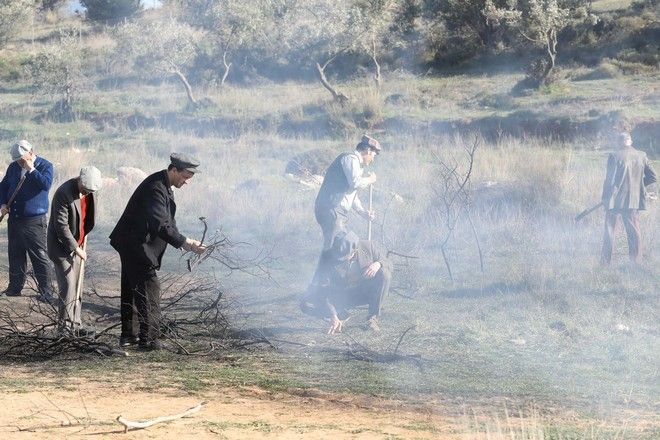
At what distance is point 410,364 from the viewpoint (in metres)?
8.08

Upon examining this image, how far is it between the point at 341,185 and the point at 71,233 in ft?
7.75

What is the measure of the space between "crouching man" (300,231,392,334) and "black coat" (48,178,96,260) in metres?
2.12

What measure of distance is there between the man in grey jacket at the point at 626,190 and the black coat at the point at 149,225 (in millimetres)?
5254

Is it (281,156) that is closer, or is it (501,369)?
(501,369)

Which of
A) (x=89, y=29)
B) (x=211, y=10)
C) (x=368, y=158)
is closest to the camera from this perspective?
(x=368, y=158)

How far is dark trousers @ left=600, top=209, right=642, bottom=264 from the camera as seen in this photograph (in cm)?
1139

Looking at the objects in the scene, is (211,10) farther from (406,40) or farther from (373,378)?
(373,378)

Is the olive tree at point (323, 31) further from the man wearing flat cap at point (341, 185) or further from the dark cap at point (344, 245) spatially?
the dark cap at point (344, 245)

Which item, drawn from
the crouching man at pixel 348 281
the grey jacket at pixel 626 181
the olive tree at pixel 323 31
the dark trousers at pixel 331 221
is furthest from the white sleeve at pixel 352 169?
the olive tree at pixel 323 31

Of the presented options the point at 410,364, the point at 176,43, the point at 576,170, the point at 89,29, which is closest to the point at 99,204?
the point at 576,170

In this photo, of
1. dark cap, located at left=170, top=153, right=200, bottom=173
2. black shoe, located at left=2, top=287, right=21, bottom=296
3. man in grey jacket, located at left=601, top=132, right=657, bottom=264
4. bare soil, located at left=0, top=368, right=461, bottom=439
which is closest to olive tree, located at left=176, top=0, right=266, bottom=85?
black shoe, located at left=2, top=287, right=21, bottom=296

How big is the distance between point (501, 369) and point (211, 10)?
99.4 feet

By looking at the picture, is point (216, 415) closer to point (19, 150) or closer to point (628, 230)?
point (19, 150)

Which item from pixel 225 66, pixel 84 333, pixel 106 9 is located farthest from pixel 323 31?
pixel 84 333
